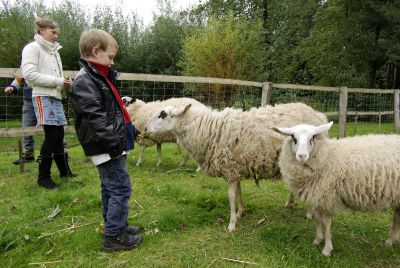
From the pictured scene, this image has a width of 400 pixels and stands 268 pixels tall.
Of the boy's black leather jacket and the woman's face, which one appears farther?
the woman's face

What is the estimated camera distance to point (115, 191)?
3213 mm

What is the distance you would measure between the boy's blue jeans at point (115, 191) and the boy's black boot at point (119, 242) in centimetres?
5

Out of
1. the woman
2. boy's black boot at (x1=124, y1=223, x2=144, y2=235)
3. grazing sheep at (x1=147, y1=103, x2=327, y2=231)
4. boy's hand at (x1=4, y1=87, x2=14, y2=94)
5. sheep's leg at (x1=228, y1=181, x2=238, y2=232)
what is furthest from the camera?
boy's hand at (x1=4, y1=87, x2=14, y2=94)

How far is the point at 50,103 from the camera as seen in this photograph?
4699mm

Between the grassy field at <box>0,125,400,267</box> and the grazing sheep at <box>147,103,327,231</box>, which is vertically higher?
the grazing sheep at <box>147,103,327,231</box>

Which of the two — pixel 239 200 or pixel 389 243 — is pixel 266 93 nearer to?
pixel 239 200

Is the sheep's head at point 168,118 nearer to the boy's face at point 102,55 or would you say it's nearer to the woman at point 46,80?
Answer: the woman at point 46,80

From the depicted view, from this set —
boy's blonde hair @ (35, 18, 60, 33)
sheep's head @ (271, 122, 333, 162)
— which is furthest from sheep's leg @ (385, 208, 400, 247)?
boy's blonde hair @ (35, 18, 60, 33)

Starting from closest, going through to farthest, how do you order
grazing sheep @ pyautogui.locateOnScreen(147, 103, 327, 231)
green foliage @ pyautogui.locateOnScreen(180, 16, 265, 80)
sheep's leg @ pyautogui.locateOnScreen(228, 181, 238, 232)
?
sheep's leg @ pyautogui.locateOnScreen(228, 181, 238, 232), grazing sheep @ pyautogui.locateOnScreen(147, 103, 327, 231), green foliage @ pyautogui.locateOnScreen(180, 16, 265, 80)

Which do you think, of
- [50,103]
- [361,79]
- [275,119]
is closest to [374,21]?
[361,79]

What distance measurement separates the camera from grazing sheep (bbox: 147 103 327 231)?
4008 mm

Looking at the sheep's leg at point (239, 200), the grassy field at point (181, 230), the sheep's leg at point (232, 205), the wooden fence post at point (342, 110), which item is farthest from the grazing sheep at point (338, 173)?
the wooden fence post at point (342, 110)

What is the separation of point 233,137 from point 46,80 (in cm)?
256

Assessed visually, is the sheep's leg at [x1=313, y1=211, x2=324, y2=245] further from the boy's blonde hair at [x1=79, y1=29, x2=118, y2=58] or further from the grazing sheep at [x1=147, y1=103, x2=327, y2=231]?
the boy's blonde hair at [x1=79, y1=29, x2=118, y2=58]
